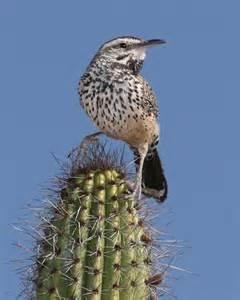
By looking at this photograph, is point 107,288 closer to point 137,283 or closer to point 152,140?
point 137,283

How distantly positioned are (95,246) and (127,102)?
218 centimetres

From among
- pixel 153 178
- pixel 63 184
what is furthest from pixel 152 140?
pixel 63 184

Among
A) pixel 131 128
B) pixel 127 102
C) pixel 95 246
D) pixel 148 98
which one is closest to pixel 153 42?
pixel 148 98

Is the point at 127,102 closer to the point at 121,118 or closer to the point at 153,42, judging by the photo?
the point at 121,118

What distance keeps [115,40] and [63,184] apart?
93.2 inches

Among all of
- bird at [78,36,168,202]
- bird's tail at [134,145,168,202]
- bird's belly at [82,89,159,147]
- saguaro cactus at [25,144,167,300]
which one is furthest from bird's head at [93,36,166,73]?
saguaro cactus at [25,144,167,300]

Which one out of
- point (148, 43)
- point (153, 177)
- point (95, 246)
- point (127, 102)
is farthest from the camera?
point (148, 43)

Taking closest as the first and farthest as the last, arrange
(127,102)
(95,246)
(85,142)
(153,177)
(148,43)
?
(95,246) < (85,142) < (127,102) < (153,177) < (148,43)

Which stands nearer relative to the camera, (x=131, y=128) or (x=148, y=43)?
(x=131, y=128)

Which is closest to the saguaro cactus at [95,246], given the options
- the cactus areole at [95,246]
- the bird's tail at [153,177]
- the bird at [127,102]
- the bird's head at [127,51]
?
the cactus areole at [95,246]

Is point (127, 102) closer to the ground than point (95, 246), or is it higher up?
higher up

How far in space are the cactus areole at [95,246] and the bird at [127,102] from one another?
139cm

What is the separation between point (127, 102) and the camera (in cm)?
531

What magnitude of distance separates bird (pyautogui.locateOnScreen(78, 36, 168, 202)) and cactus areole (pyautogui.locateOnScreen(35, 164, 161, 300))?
4.58ft
